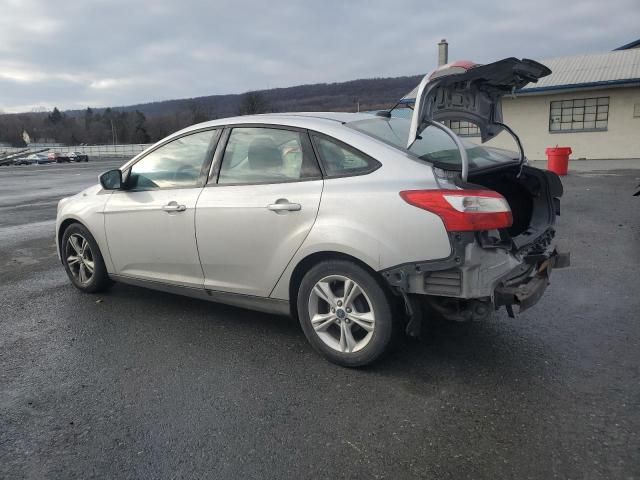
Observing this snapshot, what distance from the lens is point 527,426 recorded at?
8.83ft

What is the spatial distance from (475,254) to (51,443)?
2515 millimetres

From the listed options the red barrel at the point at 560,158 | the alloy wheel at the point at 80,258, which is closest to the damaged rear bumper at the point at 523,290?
the alloy wheel at the point at 80,258

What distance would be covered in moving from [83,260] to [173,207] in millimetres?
1599

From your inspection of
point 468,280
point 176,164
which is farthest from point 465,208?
point 176,164

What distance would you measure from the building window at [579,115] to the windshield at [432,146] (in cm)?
2106

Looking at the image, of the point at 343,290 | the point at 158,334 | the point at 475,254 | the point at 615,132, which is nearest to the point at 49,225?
the point at 158,334

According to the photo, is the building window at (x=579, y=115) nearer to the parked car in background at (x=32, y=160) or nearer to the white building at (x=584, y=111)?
the white building at (x=584, y=111)

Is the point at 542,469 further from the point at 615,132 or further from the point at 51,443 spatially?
the point at 615,132

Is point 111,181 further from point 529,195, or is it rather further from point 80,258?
point 529,195

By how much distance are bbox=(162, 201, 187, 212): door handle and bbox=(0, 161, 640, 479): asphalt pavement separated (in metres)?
0.97

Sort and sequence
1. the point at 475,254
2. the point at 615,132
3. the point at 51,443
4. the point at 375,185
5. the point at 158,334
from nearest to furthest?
the point at 51,443
the point at 475,254
the point at 375,185
the point at 158,334
the point at 615,132

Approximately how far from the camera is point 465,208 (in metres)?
2.92

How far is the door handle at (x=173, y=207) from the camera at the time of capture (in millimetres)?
3994

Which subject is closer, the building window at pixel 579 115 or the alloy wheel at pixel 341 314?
the alloy wheel at pixel 341 314
